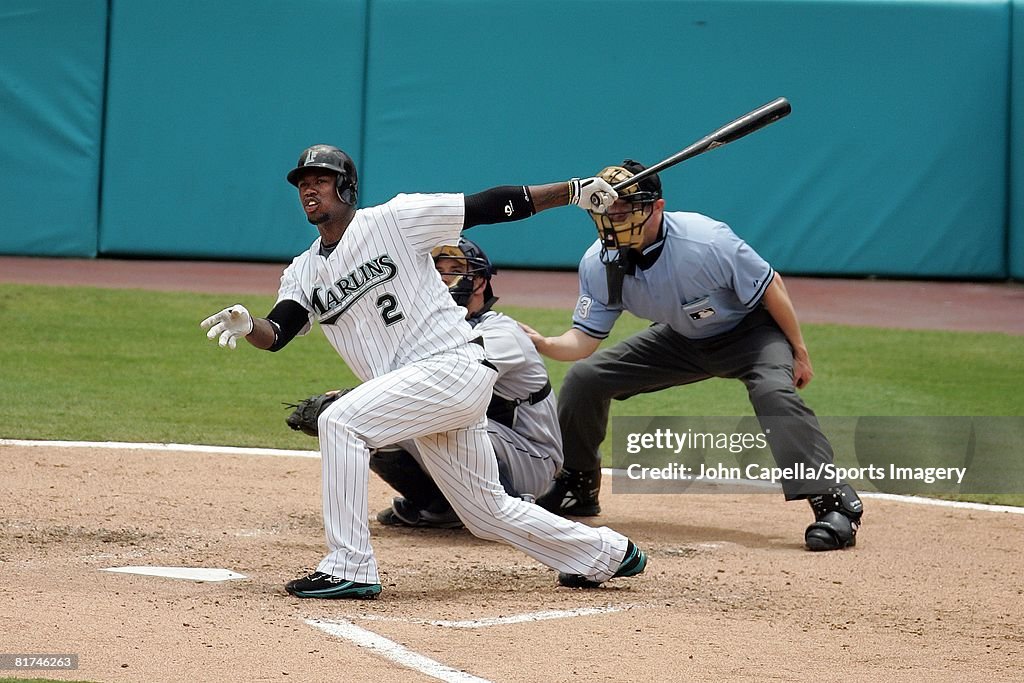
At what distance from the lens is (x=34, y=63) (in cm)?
1418

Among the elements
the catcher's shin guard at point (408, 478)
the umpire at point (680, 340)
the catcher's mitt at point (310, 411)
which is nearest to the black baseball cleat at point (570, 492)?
the umpire at point (680, 340)

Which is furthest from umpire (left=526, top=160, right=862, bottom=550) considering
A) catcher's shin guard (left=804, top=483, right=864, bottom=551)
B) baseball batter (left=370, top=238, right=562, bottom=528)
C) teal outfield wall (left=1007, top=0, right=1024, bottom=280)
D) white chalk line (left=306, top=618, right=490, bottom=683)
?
teal outfield wall (left=1007, top=0, right=1024, bottom=280)

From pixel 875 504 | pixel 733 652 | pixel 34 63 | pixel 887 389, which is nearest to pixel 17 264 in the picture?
pixel 34 63

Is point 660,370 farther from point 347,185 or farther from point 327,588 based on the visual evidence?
point 327,588

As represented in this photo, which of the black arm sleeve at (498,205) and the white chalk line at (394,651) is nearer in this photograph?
the white chalk line at (394,651)

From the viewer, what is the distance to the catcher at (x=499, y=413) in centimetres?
561

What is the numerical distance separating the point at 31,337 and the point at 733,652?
7407mm

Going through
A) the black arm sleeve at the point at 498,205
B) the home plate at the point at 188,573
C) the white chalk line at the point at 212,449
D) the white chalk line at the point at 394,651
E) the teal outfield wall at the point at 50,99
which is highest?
the teal outfield wall at the point at 50,99

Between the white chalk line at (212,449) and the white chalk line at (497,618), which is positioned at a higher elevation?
the white chalk line at (212,449)

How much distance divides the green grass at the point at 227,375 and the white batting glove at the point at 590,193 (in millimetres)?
3117

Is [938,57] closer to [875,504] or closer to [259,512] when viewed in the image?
[875,504]

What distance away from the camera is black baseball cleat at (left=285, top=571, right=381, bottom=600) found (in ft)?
15.1

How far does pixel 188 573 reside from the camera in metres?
5.02

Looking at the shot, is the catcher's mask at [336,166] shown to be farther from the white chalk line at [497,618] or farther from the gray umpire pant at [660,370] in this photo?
the gray umpire pant at [660,370]
